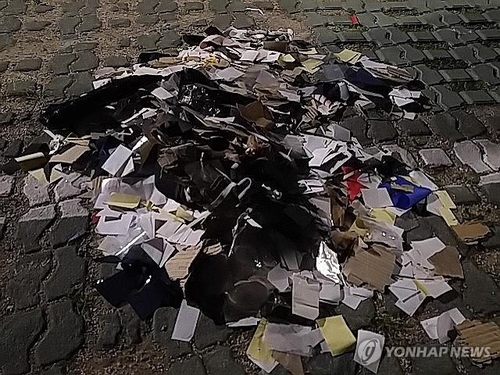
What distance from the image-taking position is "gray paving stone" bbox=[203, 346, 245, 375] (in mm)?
2598

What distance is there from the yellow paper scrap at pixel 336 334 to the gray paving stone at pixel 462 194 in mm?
1107

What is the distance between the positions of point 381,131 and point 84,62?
2262 millimetres

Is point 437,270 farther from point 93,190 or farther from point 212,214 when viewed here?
point 93,190

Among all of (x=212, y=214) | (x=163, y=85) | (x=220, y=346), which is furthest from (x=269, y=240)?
(x=163, y=85)

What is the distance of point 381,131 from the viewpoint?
400 centimetres

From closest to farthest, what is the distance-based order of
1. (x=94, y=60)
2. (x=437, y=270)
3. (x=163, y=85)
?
(x=437, y=270) → (x=163, y=85) → (x=94, y=60)

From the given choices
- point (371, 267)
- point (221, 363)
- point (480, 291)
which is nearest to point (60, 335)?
point (221, 363)

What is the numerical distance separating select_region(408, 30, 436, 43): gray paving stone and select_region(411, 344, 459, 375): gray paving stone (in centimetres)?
304

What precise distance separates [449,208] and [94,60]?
282 cm

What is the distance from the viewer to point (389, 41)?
16.4 feet

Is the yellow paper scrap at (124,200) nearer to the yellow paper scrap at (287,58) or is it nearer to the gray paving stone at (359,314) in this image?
the gray paving stone at (359,314)

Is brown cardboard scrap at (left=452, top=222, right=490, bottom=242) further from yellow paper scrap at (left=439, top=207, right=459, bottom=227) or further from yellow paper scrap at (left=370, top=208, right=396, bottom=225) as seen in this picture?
yellow paper scrap at (left=370, top=208, right=396, bottom=225)

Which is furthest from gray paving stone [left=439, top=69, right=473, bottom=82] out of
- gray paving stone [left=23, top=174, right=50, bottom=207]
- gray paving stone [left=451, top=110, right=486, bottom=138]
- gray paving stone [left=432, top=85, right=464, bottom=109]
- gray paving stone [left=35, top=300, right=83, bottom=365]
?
gray paving stone [left=35, top=300, right=83, bottom=365]

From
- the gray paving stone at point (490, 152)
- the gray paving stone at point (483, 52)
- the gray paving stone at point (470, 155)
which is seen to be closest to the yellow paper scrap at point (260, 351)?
the gray paving stone at point (470, 155)
